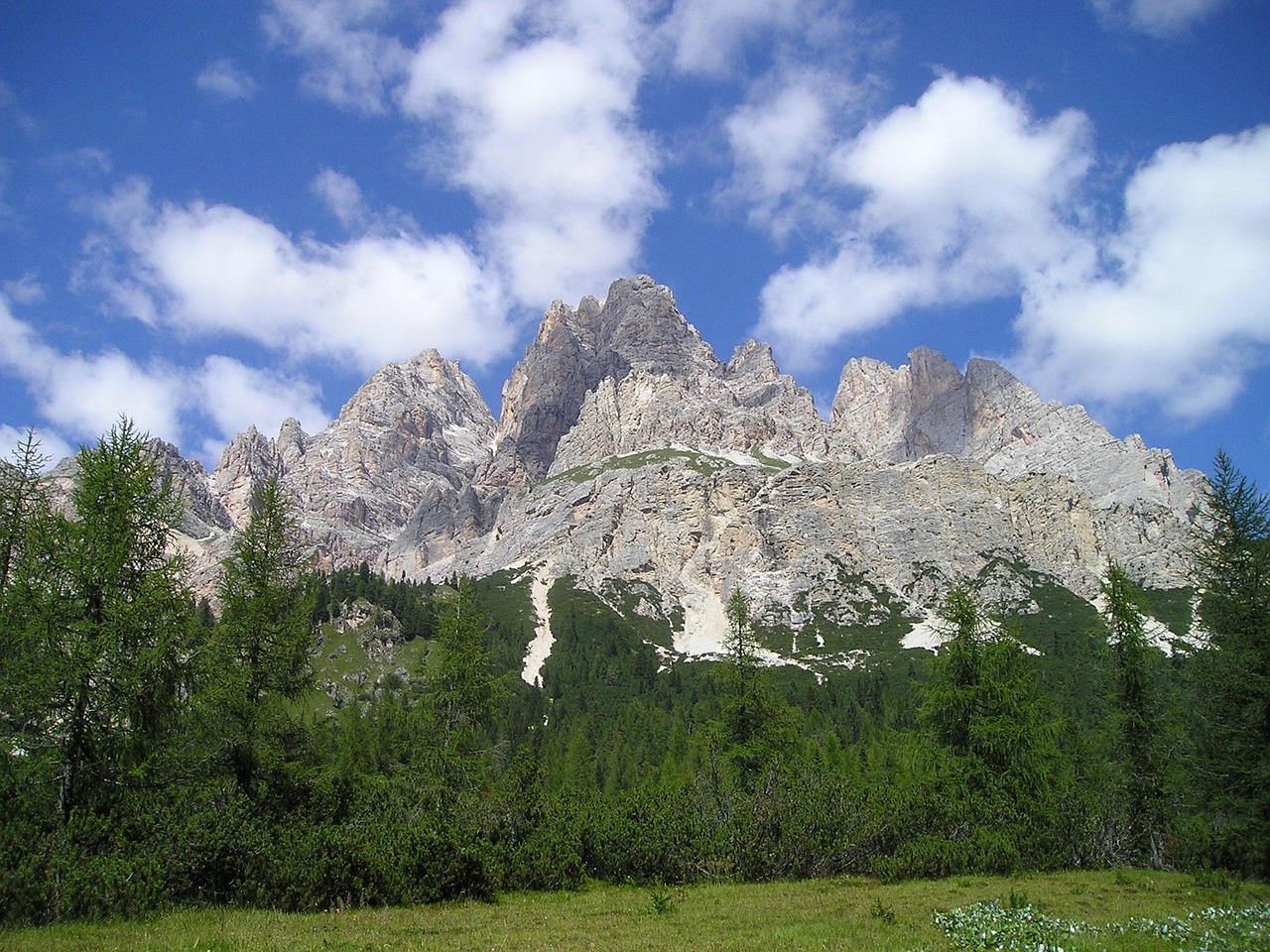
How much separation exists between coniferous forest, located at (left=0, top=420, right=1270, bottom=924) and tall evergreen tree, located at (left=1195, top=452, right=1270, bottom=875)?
84 millimetres

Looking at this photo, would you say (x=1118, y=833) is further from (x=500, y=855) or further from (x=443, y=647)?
(x=443, y=647)

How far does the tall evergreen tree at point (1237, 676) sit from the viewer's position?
2394cm

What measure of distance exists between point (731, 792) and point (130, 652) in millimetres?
20581

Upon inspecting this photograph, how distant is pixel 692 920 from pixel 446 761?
18769 mm

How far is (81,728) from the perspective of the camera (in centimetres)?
1745

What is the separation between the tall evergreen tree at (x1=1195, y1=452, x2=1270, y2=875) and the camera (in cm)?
A: 2394

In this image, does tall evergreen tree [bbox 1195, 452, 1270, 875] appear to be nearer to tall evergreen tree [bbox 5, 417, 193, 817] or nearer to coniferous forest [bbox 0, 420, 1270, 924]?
coniferous forest [bbox 0, 420, 1270, 924]

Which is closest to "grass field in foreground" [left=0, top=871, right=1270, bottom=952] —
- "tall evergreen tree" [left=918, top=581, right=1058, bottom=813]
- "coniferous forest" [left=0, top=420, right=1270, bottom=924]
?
"coniferous forest" [left=0, top=420, right=1270, bottom=924]

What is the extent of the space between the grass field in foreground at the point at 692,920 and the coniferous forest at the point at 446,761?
1.25m

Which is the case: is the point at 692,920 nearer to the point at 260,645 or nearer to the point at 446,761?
the point at 260,645

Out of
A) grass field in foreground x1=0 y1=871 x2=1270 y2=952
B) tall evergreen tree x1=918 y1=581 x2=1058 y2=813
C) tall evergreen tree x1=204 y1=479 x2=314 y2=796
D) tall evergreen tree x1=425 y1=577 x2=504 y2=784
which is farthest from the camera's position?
tall evergreen tree x1=425 y1=577 x2=504 y2=784

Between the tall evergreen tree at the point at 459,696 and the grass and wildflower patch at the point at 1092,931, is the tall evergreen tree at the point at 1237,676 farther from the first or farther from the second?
the tall evergreen tree at the point at 459,696

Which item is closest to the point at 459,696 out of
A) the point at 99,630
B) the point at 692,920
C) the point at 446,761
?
the point at 446,761

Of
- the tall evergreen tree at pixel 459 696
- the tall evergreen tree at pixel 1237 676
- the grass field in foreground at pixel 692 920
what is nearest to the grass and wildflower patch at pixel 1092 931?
the grass field in foreground at pixel 692 920
